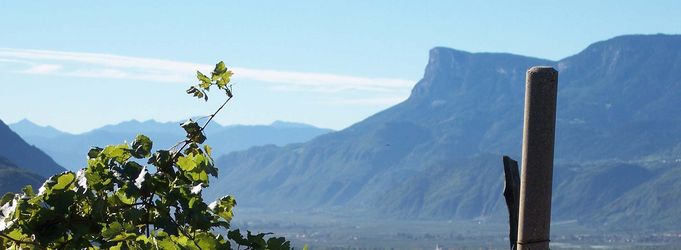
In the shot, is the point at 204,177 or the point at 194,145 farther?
the point at 194,145

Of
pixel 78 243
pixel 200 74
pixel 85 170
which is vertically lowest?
pixel 78 243

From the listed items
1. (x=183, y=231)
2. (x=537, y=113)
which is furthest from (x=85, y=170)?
(x=537, y=113)

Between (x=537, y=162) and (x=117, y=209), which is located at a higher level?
(x=537, y=162)

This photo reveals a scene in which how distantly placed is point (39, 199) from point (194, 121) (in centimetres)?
126

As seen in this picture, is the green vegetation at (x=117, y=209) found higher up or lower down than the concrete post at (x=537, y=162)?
lower down

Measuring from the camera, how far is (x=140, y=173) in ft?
16.1

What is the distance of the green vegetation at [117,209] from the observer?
4754 millimetres

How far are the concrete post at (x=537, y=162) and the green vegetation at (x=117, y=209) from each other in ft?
3.75

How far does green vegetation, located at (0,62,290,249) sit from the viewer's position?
15.6ft

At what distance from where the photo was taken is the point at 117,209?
5031 mm

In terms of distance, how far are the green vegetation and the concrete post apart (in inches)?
45.0

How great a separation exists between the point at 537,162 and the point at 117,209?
76.0 inches

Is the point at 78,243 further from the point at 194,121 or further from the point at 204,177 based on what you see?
the point at 194,121

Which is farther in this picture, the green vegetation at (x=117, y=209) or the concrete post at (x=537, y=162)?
the concrete post at (x=537, y=162)
